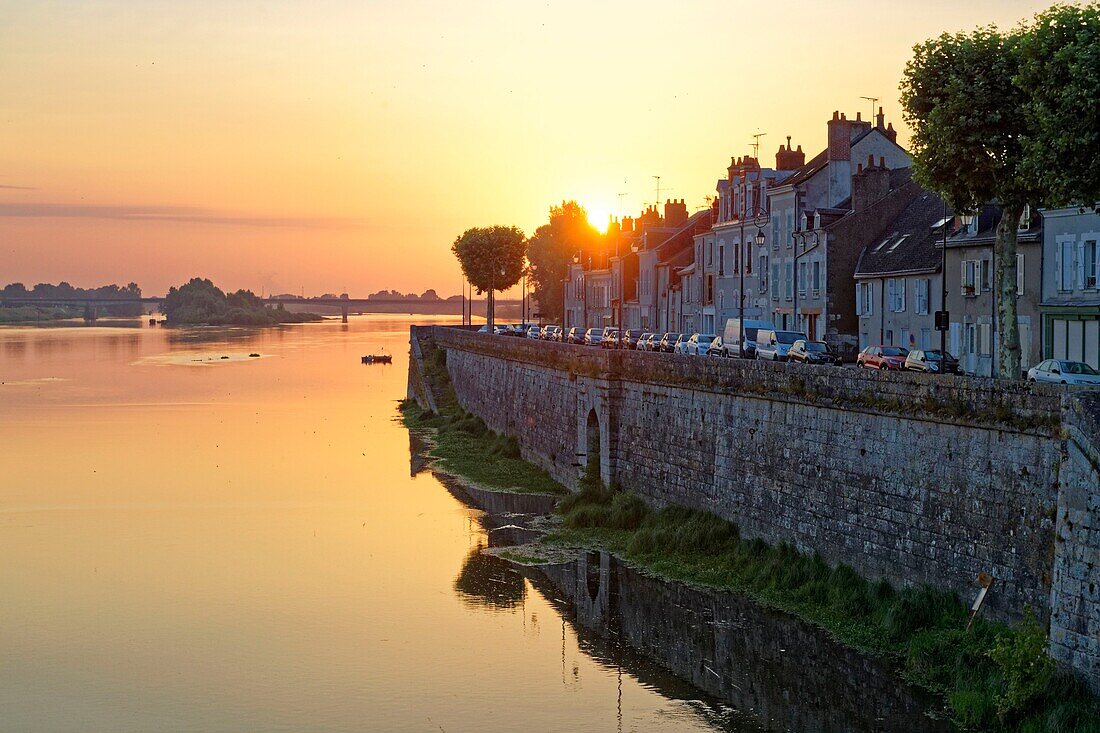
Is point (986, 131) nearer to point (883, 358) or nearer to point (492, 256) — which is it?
point (883, 358)

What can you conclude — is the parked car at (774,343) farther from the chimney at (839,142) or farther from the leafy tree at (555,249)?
the leafy tree at (555,249)

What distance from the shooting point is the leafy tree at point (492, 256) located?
119 meters

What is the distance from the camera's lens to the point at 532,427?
5178 centimetres

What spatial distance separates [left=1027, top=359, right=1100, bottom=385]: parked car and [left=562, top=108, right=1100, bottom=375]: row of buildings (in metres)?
4.51

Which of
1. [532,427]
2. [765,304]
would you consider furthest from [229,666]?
[765,304]

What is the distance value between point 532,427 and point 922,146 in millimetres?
23402

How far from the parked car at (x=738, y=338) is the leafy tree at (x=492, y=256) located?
6421cm

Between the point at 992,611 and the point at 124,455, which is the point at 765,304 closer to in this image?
the point at 124,455

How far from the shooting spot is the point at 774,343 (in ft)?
163

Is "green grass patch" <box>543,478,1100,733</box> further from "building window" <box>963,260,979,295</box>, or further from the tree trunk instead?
"building window" <box>963,260,979,295</box>

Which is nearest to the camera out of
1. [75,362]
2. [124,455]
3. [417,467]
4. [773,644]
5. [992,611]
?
[992,611]

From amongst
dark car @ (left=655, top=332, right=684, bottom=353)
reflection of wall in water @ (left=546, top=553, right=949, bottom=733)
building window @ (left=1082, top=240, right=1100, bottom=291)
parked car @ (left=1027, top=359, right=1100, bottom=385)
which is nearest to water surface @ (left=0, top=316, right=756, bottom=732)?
reflection of wall in water @ (left=546, top=553, right=949, bottom=733)

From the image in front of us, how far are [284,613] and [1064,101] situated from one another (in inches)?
836

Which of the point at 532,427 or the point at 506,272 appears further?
the point at 506,272
